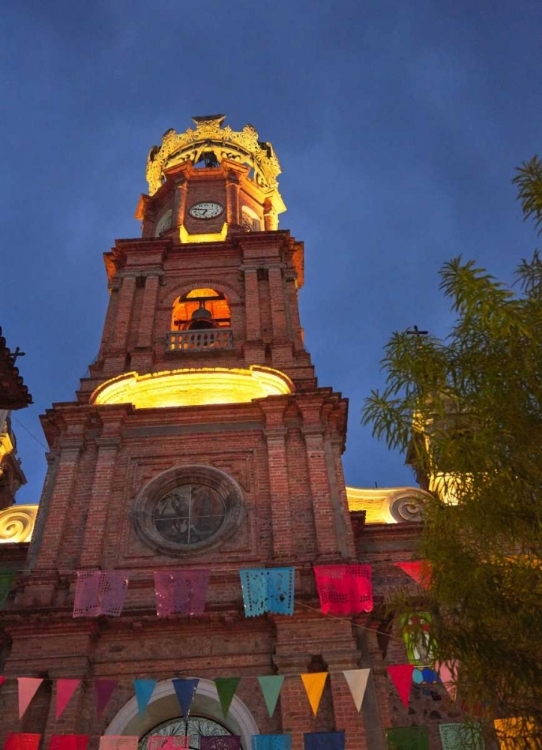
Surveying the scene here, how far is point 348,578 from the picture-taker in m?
12.8

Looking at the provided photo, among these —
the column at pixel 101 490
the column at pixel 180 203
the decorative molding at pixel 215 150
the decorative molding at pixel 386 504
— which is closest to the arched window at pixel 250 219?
the column at pixel 180 203

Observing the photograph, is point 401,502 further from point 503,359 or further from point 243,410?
point 503,359

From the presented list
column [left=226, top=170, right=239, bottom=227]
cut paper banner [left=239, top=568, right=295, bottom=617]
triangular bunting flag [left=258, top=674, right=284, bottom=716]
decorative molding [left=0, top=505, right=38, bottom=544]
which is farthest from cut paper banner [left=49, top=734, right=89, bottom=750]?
column [left=226, top=170, right=239, bottom=227]

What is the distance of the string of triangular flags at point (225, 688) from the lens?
429 inches

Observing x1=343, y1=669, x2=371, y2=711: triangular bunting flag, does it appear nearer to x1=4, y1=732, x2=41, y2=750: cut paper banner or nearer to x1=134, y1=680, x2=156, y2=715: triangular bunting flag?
x1=134, y1=680, x2=156, y2=715: triangular bunting flag

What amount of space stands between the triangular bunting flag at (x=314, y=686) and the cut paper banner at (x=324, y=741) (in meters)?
0.33

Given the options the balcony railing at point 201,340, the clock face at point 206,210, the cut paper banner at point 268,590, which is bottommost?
the cut paper banner at point 268,590

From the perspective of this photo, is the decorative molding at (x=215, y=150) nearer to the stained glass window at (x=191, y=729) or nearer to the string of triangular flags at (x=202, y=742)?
the stained glass window at (x=191, y=729)

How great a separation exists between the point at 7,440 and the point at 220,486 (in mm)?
15769

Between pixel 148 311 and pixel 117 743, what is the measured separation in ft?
38.2

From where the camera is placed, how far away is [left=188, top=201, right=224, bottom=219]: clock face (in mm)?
→ 24969

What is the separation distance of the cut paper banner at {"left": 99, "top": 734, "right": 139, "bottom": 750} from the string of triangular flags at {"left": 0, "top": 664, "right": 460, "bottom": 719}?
41 cm

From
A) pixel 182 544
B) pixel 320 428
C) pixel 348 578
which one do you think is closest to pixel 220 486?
pixel 182 544

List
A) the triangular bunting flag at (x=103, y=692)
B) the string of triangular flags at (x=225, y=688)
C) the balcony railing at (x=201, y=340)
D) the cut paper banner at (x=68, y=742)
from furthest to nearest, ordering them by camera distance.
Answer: the balcony railing at (x=201, y=340), the triangular bunting flag at (x=103, y=692), the string of triangular flags at (x=225, y=688), the cut paper banner at (x=68, y=742)
